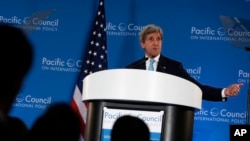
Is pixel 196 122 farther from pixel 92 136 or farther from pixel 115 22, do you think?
pixel 92 136

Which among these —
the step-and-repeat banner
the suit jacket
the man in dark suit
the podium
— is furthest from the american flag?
the podium

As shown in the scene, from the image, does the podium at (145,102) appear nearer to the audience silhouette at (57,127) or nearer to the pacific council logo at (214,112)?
the audience silhouette at (57,127)

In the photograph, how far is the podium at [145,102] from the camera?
7.64 ft

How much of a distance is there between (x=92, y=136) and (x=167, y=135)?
40 cm

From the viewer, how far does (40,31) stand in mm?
5957

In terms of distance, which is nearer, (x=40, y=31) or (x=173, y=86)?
(x=173, y=86)

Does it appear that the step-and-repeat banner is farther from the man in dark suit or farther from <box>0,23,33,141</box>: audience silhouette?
<box>0,23,33,141</box>: audience silhouette

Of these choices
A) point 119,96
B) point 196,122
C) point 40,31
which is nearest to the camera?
point 119,96

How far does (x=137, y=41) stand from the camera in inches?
228

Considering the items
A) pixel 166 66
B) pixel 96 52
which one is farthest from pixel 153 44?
pixel 96 52

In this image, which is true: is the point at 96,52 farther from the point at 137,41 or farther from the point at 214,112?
the point at 214,112

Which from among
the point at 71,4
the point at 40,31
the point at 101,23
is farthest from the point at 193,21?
the point at 40,31

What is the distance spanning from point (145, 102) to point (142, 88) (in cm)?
7

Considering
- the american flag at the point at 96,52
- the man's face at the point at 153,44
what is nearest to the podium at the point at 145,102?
the man's face at the point at 153,44
